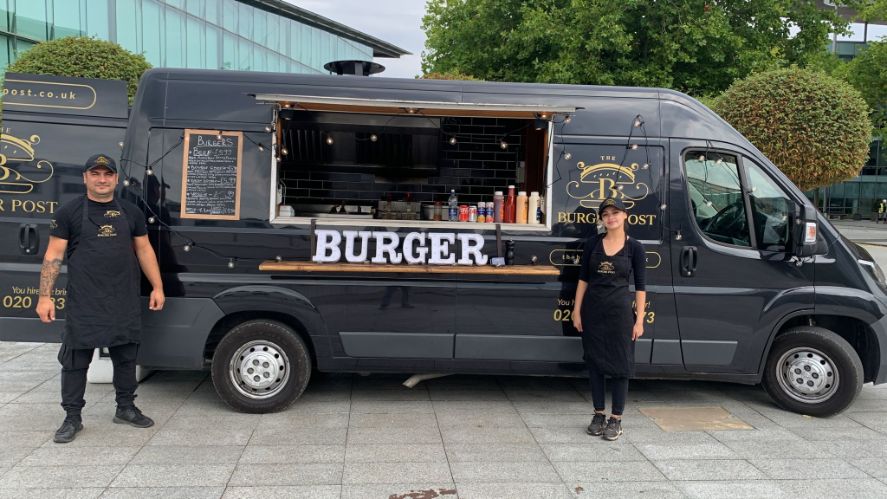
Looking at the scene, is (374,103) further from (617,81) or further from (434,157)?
(617,81)

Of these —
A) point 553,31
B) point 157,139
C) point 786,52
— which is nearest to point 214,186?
point 157,139

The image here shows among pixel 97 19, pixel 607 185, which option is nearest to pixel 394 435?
pixel 607 185

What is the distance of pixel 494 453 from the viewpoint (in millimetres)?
4051

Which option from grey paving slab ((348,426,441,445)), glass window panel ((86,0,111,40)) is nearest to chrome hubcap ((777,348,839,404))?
grey paving slab ((348,426,441,445))

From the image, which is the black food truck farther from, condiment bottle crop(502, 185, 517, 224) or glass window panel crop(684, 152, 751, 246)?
condiment bottle crop(502, 185, 517, 224)

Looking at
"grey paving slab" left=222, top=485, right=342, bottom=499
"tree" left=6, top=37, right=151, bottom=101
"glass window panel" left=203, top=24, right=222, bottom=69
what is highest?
"glass window panel" left=203, top=24, right=222, bottom=69

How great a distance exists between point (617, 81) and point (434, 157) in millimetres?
9997

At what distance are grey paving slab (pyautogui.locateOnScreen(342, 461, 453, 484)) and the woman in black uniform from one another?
1349 millimetres

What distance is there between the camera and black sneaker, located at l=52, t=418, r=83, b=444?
410cm

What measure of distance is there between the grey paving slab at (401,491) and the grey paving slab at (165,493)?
76cm

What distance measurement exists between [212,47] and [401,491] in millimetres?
25883

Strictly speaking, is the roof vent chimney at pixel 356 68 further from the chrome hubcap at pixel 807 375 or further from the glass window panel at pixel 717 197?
the chrome hubcap at pixel 807 375

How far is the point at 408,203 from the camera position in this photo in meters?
6.20

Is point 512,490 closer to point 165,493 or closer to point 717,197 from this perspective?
point 165,493
